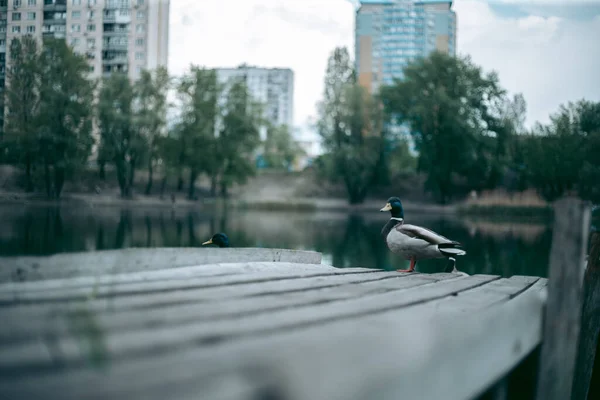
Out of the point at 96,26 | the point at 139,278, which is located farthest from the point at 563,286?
the point at 96,26

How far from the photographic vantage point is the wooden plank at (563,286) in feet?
5.95

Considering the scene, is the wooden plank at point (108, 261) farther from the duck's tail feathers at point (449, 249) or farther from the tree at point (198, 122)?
the tree at point (198, 122)

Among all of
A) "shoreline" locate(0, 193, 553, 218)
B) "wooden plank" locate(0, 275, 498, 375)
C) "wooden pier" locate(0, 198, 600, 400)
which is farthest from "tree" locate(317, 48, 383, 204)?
"wooden plank" locate(0, 275, 498, 375)

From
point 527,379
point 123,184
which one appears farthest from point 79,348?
point 123,184

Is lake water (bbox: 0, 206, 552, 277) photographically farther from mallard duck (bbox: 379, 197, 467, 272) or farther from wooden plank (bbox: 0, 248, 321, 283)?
wooden plank (bbox: 0, 248, 321, 283)

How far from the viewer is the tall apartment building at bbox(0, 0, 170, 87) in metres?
5.48

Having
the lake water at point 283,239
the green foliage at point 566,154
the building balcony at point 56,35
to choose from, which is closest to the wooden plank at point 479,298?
the lake water at point 283,239

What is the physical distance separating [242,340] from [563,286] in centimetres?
123

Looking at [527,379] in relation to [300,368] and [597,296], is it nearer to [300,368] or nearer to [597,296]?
[597,296]

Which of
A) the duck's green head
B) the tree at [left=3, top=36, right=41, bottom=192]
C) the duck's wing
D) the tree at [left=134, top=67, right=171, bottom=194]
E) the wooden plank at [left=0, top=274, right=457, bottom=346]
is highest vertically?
the tree at [left=134, top=67, right=171, bottom=194]

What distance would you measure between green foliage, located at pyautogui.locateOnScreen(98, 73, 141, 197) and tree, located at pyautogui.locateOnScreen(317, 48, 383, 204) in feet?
31.7

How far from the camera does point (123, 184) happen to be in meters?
26.0

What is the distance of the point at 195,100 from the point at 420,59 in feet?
40.3

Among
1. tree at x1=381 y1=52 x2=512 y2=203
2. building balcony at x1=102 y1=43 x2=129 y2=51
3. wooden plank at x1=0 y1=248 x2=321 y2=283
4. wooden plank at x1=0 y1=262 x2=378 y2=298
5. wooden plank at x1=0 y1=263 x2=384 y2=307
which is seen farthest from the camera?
tree at x1=381 y1=52 x2=512 y2=203
